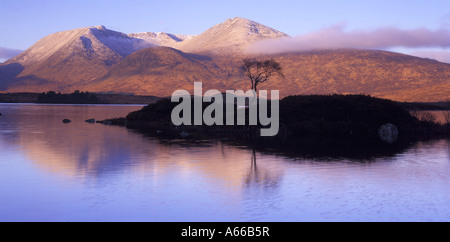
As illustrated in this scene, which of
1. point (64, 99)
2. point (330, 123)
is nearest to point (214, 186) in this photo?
point (330, 123)

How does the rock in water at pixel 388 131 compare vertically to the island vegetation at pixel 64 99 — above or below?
below

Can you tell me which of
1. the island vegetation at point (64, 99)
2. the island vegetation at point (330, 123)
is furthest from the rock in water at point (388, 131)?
the island vegetation at point (64, 99)

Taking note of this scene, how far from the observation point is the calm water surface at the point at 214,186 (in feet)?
49.8

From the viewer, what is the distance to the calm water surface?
1518 centimetres

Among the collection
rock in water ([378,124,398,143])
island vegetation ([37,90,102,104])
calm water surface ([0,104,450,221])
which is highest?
island vegetation ([37,90,102,104])

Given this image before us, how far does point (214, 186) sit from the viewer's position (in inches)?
763

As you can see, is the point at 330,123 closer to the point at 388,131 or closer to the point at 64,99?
the point at 388,131

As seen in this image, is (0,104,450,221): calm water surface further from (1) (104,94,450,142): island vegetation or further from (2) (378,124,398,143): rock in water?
(1) (104,94,450,142): island vegetation

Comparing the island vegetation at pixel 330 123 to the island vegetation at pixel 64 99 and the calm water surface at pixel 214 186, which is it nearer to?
the calm water surface at pixel 214 186

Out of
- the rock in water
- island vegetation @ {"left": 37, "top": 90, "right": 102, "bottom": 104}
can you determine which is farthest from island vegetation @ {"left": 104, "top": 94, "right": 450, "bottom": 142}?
island vegetation @ {"left": 37, "top": 90, "right": 102, "bottom": 104}

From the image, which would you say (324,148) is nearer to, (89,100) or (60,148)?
(60,148)

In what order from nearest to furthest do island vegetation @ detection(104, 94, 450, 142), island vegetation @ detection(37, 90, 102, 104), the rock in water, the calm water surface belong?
the calm water surface
the rock in water
island vegetation @ detection(104, 94, 450, 142)
island vegetation @ detection(37, 90, 102, 104)
